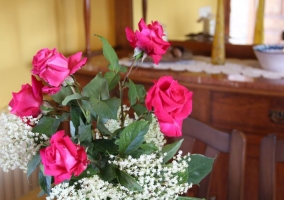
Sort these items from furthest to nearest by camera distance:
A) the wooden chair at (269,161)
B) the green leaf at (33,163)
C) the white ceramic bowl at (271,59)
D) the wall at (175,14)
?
1. the wall at (175,14)
2. the white ceramic bowl at (271,59)
3. the wooden chair at (269,161)
4. the green leaf at (33,163)

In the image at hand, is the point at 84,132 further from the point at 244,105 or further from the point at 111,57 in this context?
the point at 244,105

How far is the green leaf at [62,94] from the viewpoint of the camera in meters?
0.68

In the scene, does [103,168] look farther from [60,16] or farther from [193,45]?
[193,45]

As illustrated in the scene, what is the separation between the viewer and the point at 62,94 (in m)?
0.68

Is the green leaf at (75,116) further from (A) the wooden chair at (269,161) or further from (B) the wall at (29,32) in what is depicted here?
(B) the wall at (29,32)

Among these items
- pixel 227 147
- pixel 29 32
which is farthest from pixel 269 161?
pixel 29 32

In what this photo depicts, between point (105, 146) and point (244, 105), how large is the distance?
1.11m

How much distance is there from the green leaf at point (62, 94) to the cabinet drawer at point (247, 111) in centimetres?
113

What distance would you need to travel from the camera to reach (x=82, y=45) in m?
2.13

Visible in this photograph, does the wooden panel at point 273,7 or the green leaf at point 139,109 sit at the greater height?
the wooden panel at point 273,7

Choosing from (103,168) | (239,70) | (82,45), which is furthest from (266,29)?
(103,168)

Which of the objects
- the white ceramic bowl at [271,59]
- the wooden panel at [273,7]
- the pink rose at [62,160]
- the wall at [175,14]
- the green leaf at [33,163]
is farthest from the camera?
the wall at [175,14]

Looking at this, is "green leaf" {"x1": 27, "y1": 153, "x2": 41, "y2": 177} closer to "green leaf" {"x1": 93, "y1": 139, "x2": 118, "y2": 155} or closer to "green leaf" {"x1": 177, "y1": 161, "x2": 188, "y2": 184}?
"green leaf" {"x1": 93, "y1": 139, "x2": 118, "y2": 155}

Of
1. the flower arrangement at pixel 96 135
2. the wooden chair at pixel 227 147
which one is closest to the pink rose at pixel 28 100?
the flower arrangement at pixel 96 135
